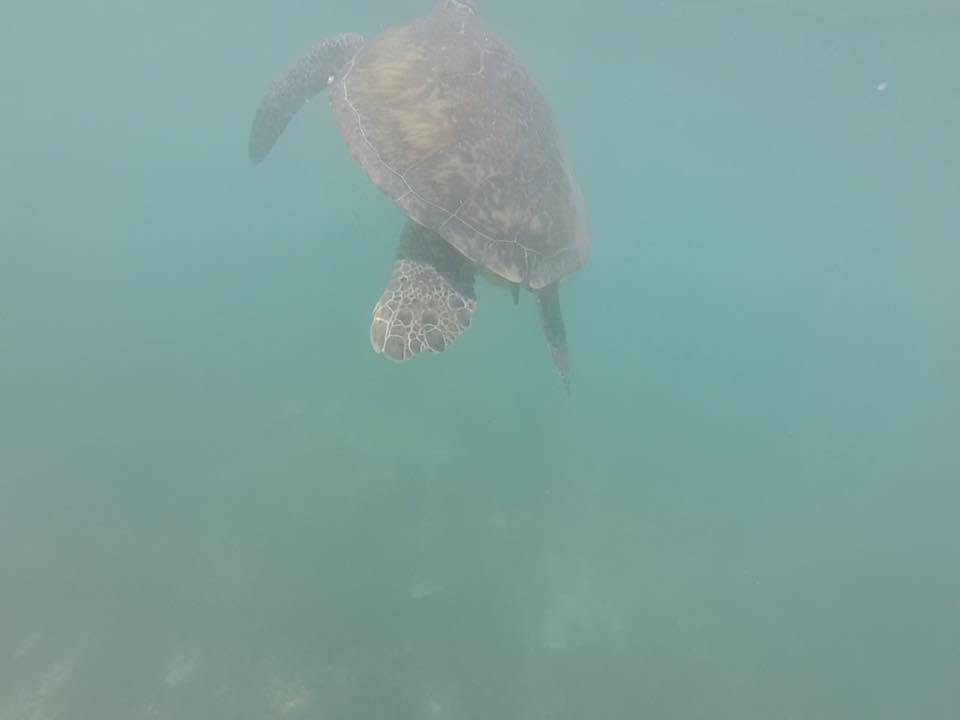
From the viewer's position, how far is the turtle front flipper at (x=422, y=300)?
416 cm

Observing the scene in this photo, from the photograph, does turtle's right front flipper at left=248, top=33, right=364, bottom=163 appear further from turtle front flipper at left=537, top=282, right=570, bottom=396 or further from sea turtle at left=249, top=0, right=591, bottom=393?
turtle front flipper at left=537, top=282, right=570, bottom=396

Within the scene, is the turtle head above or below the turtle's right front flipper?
above

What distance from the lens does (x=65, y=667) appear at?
5.43 meters

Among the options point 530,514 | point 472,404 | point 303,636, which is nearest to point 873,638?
point 530,514

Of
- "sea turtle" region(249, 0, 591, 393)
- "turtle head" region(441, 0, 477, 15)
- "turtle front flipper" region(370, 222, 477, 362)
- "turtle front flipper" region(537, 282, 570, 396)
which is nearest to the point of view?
"turtle front flipper" region(370, 222, 477, 362)

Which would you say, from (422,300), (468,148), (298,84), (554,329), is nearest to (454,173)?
(468,148)

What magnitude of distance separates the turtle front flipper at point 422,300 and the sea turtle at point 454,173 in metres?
0.01

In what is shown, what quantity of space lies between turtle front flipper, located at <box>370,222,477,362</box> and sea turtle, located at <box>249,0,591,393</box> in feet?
0.04

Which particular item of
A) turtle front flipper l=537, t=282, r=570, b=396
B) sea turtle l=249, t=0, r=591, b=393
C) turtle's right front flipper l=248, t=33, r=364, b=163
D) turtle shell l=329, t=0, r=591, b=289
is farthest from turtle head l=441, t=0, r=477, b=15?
turtle front flipper l=537, t=282, r=570, b=396

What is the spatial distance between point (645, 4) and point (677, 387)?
17.3m

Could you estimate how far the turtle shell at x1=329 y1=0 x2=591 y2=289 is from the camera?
4570 millimetres

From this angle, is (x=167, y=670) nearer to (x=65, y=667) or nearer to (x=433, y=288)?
(x=65, y=667)

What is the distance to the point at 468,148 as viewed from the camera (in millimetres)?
4645

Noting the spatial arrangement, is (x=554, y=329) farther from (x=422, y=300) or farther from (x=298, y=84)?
(x=298, y=84)
